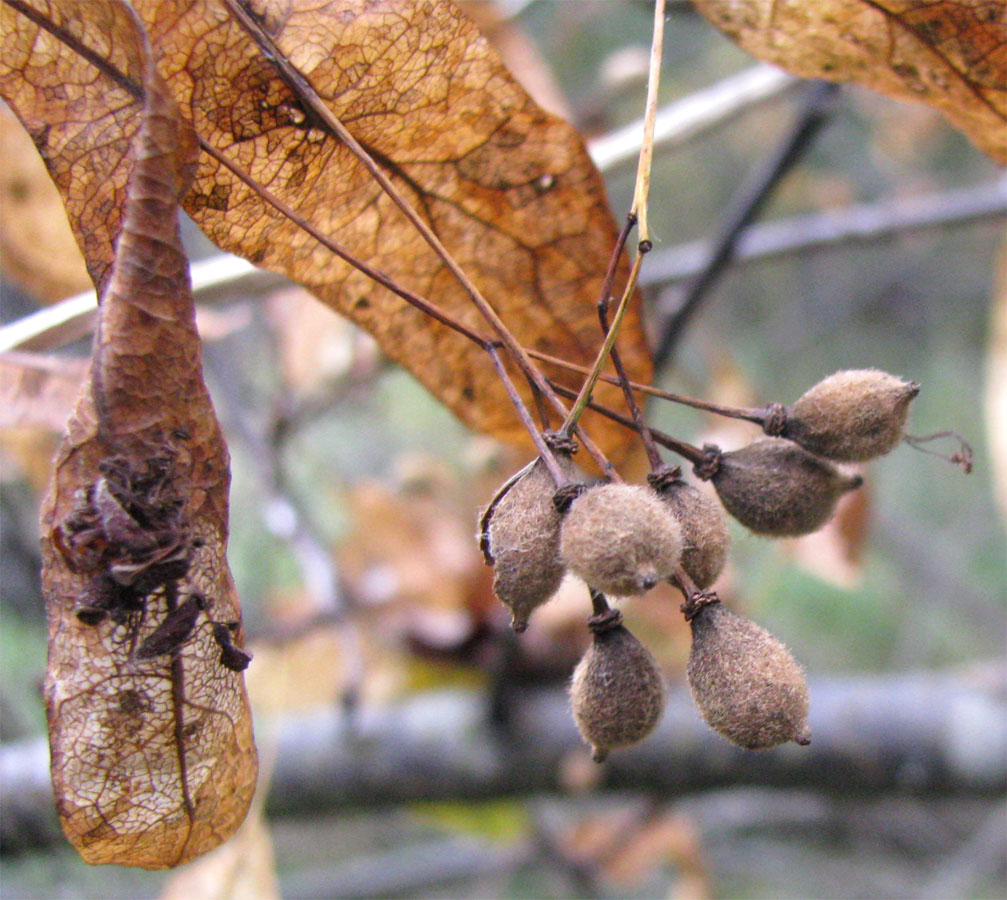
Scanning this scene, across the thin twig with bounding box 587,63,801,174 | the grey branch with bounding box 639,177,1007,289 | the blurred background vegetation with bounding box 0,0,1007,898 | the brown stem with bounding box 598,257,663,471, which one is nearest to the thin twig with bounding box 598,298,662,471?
the brown stem with bounding box 598,257,663,471

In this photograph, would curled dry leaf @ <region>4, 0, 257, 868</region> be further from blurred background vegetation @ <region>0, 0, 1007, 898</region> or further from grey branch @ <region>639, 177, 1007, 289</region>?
grey branch @ <region>639, 177, 1007, 289</region>

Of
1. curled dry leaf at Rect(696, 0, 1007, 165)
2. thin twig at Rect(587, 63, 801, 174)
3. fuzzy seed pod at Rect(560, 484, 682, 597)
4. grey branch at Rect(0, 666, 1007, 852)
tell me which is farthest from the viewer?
grey branch at Rect(0, 666, 1007, 852)

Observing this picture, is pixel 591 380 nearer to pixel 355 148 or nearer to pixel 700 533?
pixel 700 533

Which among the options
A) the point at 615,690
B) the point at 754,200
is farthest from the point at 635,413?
the point at 754,200

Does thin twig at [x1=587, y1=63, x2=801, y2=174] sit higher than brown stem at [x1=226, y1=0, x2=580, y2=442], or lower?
higher

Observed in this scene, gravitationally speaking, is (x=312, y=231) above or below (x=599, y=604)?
above

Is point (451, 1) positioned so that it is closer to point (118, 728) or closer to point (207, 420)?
point (207, 420)

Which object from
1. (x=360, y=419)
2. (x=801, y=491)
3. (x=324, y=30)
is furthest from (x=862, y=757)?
(x=360, y=419)
